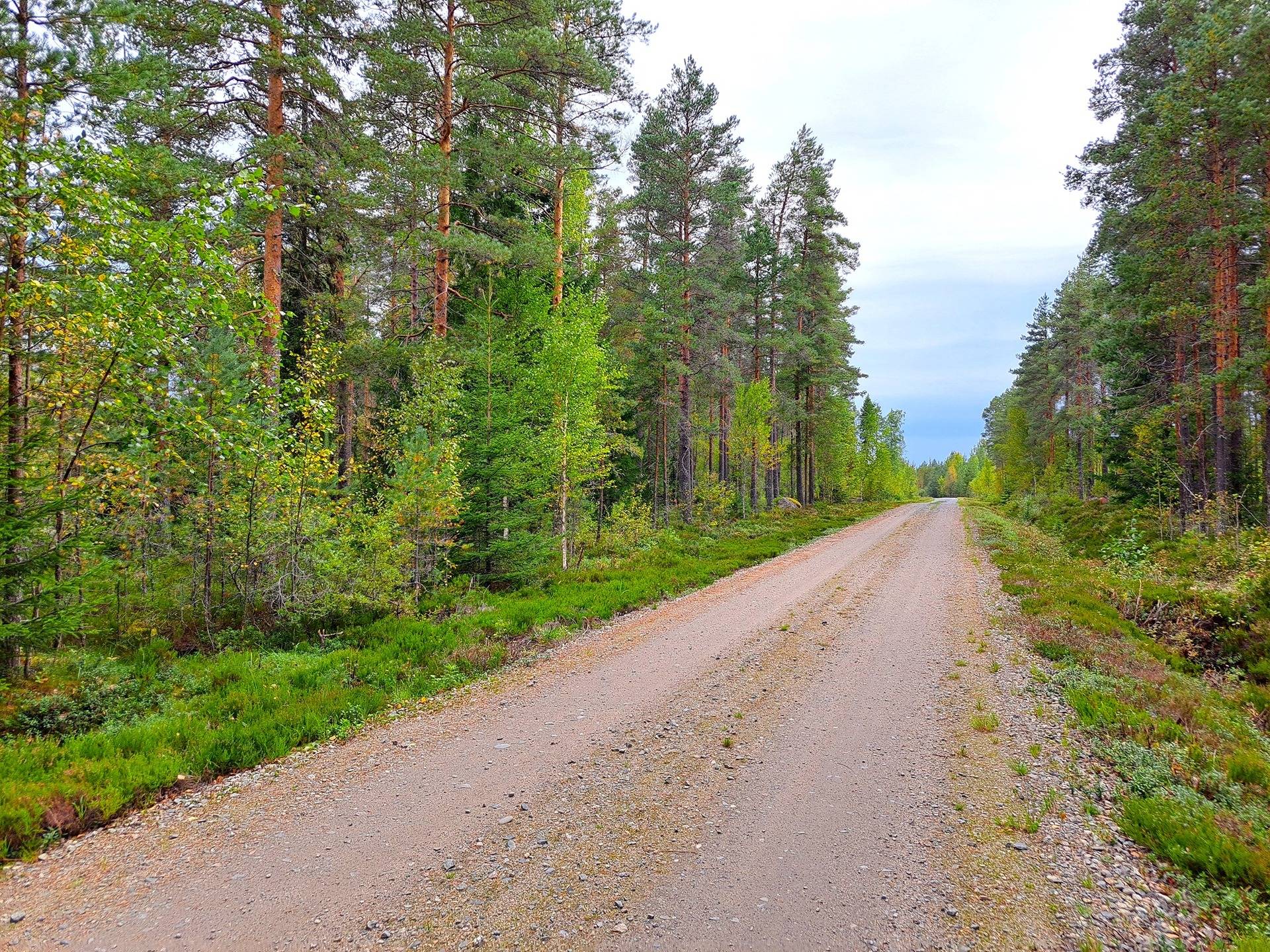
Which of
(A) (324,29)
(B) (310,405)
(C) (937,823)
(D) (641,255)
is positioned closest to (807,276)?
(D) (641,255)

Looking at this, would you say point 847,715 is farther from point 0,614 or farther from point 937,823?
point 0,614

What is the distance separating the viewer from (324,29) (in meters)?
11.2

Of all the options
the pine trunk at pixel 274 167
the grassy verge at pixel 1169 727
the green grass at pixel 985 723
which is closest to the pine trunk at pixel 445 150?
the pine trunk at pixel 274 167

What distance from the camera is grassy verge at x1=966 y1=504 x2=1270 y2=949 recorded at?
345 cm

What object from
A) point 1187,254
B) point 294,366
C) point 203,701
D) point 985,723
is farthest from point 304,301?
point 1187,254

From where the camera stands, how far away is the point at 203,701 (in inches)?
231

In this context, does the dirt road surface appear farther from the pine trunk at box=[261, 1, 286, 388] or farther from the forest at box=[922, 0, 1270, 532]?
the forest at box=[922, 0, 1270, 532]

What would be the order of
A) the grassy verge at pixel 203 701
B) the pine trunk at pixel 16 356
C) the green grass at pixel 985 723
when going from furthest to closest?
the green grass at pixel 985 723
the pine trunk at pixel 16 356
the grassy verge at pixel 203 701

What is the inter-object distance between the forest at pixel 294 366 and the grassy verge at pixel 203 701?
0.13 feet

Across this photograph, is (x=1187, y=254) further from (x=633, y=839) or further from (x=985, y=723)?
(x=633, y=839)

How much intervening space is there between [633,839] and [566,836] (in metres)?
0.50

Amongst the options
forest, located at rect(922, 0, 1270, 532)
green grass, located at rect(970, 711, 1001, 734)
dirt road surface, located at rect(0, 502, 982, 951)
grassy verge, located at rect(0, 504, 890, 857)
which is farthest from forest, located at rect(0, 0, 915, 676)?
forest, located at rect(922, 0, 1270, 532)

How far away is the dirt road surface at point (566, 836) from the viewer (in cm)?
304

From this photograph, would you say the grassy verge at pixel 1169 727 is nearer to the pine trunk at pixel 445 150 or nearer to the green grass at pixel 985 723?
the green grass at pixel 985 723
